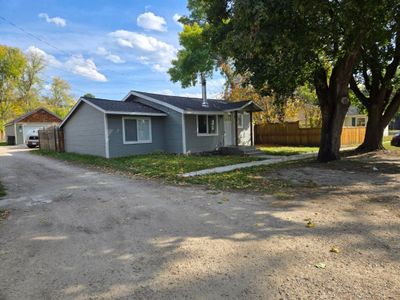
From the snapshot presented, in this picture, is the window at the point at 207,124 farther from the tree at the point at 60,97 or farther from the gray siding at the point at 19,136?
the tree at the point at 60,97

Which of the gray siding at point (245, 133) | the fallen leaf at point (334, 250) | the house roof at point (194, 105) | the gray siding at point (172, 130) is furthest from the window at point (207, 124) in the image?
the fallen leaf at point (334, 250)

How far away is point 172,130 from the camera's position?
17172 millimetres

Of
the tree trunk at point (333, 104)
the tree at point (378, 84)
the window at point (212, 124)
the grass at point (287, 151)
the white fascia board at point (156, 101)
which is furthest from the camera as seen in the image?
the window at point (212, 124)

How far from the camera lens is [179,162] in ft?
42.5

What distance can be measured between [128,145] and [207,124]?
16.2 feet

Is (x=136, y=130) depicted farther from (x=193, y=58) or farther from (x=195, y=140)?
(x=193, y=58)

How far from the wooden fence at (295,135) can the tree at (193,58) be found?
7.41 meters

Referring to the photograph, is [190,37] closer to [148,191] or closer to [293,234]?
[148,191]

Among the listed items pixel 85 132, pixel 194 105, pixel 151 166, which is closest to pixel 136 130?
pixel 85 132

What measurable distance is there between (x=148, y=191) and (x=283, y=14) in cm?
602

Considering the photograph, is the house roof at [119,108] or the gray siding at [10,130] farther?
the gray siding at [10,130]

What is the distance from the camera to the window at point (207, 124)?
58.0 feet

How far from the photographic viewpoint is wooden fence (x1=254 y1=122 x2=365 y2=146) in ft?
73.3

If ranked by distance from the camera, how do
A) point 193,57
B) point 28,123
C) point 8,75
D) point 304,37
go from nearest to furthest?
point 304,37 < point 193,57 < point 28,123 < point 8,75
